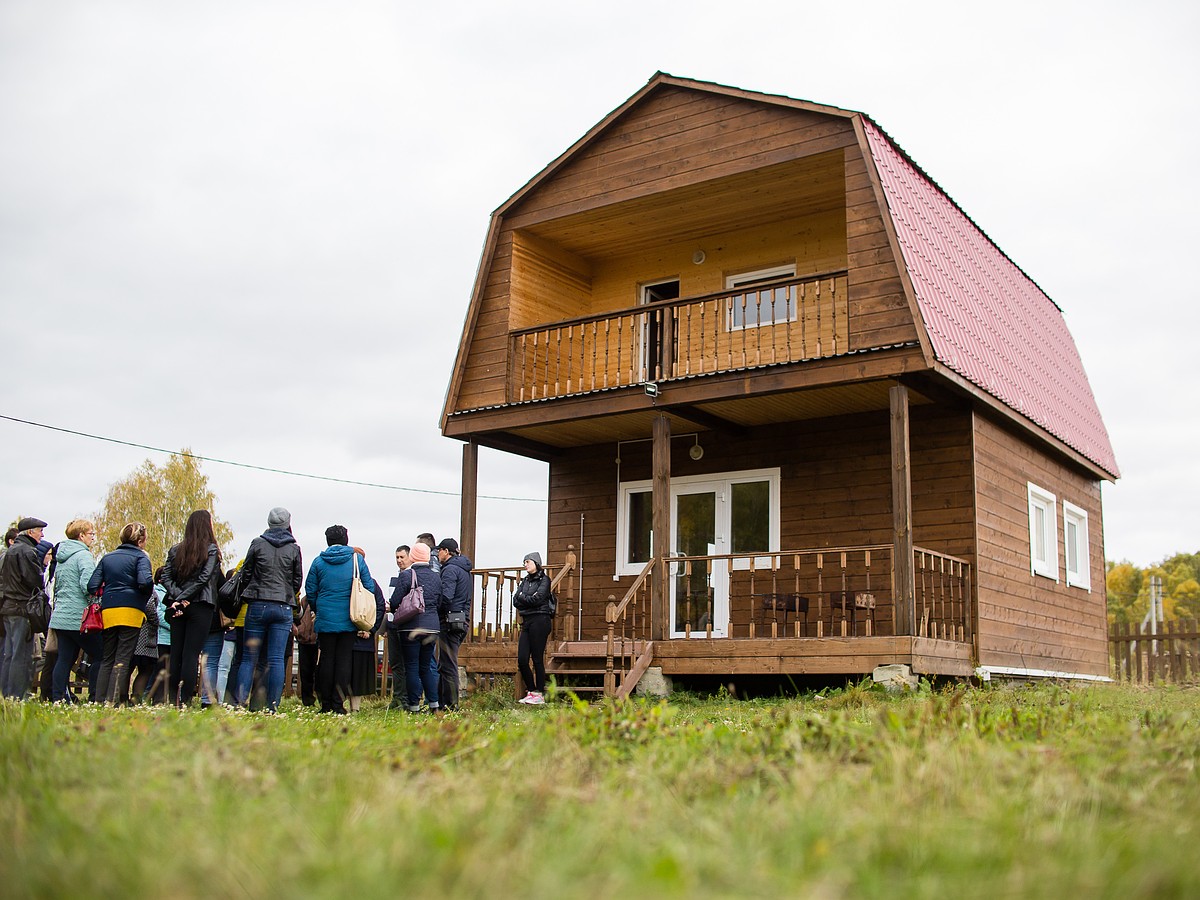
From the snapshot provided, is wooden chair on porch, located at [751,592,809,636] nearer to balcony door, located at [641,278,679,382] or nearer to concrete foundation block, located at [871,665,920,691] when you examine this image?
concrete foundation block, located at [871,665,920,691]

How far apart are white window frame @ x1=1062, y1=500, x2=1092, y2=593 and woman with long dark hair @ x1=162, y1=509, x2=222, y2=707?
11.8 meters

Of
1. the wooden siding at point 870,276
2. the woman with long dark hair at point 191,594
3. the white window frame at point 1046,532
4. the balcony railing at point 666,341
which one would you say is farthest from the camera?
the white window frame at point 1046,532

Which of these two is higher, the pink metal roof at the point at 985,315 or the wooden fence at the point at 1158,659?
the pink metal roof at the point at 985,315

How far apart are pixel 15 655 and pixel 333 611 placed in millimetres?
2515

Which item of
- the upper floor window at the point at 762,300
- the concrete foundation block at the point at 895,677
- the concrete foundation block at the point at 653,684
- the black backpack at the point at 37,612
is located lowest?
the concrete foundation block at the point at 653,684

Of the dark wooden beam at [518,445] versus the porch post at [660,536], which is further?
the dark wooden beam at [518,445]

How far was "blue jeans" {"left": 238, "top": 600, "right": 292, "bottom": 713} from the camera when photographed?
369 inches

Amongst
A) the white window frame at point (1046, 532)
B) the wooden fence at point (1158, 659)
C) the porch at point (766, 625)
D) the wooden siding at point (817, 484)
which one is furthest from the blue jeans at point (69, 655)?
the wooden fence at point (1158, 659)

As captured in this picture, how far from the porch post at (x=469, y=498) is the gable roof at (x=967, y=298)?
78cm

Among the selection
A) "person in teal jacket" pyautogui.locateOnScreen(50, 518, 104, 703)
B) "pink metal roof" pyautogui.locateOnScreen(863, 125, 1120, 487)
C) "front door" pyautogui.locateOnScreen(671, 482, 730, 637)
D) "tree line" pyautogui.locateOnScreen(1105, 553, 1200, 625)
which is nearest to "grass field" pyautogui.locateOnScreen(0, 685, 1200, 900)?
"person in teal jacket" pyautogui.locateOnScreen(50, 518, 104, 703)

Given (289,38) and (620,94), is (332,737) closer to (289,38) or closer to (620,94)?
(620,94)

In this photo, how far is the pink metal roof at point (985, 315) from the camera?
1269 centimetres

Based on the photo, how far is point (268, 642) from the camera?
949 centimetres

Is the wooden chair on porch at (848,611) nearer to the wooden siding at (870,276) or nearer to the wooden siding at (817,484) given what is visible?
the wooden siding at (817,484)
